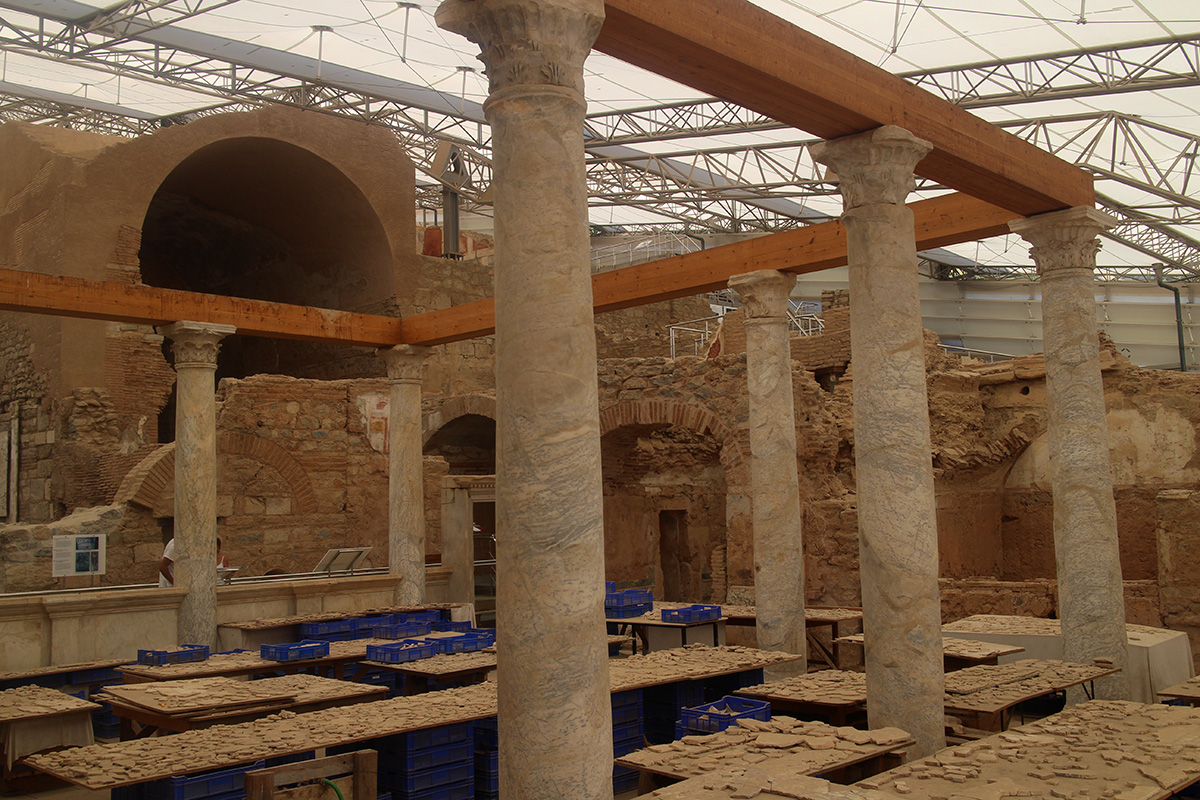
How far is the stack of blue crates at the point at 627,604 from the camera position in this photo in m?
10.7

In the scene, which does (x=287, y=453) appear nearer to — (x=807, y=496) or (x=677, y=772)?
(x=807, y=496)

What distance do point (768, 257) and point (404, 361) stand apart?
18.1 feet

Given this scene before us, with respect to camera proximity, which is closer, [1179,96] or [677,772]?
[677,772]

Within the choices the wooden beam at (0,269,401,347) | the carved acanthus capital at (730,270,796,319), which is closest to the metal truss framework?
the wooden beam at (0,269,401,347)

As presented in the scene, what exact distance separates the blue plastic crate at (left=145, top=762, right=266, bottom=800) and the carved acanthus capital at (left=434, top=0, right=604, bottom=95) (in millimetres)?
3861

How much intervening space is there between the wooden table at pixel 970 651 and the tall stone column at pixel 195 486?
6.65m

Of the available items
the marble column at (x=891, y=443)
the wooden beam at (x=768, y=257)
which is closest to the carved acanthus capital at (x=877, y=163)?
the marble column at (x=891, y=443)

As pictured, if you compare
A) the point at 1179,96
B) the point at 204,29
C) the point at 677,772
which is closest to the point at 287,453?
the point at 204,29

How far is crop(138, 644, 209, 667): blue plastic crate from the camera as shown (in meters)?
8.83

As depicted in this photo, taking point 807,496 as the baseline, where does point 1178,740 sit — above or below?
below

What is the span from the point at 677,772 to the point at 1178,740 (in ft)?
9.52

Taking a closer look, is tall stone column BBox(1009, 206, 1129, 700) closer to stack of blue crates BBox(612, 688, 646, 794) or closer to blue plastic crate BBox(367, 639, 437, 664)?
stack of blue crates BBox(612, 688, 646, 794)

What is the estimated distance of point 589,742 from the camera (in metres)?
3.89

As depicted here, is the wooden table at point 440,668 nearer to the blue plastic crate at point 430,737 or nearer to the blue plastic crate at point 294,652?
the blue plastic crate at point 294,652
